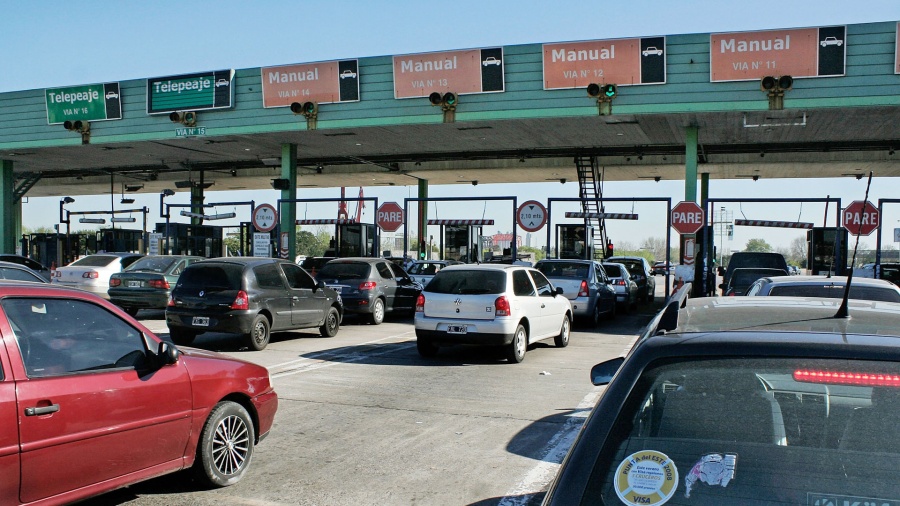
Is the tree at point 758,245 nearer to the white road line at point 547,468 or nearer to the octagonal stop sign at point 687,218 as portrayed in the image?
Result: the octagonal stop sign at point 687,218

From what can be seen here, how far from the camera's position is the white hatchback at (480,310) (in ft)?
41.4

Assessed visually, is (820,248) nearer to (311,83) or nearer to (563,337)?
(563,337)

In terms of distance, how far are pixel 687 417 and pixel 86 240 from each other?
39.2 meters

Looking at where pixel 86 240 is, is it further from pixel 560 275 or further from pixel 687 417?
pixel 687 417

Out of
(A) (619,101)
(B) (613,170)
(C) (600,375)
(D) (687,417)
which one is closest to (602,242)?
(B) (613,170)

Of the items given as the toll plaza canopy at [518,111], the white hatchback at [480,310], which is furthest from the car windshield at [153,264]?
the white hatchback at [480,310]

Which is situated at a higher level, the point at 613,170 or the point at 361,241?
the point at 613,170

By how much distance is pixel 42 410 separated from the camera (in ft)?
14.6

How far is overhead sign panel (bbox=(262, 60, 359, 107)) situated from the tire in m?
17.6

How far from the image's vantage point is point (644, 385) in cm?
264

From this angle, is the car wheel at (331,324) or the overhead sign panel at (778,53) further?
the overhead sign panel at (778,53)

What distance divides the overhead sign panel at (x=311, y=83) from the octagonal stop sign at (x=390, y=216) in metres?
3.81

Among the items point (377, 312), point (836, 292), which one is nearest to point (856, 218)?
point (377, 312)

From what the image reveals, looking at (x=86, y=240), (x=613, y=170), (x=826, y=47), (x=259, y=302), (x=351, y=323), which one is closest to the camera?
(x=259, y=302)
